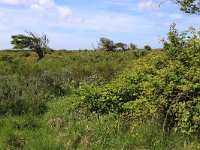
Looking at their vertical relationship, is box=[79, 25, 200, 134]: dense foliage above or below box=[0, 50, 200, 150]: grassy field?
above

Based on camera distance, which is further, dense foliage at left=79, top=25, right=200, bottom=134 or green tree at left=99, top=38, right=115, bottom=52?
green tree at left=99, top=38, right=115, bottom=52

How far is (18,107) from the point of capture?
28.3 feet

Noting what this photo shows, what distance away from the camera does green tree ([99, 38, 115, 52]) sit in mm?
35594

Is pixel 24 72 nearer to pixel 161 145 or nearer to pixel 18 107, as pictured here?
pixel 18 107

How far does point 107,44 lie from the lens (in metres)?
36.0

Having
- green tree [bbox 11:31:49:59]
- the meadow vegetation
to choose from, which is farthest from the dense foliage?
green tree [bbox 11:31:49:59]

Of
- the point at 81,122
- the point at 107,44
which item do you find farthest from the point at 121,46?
the point at 81,122

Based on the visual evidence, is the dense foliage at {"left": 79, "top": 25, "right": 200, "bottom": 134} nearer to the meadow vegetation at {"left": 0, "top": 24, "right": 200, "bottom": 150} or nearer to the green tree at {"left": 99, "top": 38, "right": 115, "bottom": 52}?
the meadow vegetation at {"left": 0, "top": 24, "right": 200, "bottom": 150}

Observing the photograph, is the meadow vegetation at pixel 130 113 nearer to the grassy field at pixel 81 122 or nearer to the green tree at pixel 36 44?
the grassy field at pixel 81 122

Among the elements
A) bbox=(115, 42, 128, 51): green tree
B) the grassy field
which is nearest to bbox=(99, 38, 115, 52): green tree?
bbox=(115, 42, 128, 51): green tree

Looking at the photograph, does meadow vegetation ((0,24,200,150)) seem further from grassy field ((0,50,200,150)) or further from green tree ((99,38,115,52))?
green tree ((99,38,115,52))

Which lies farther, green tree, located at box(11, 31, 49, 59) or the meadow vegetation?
green tree, located at box(11, 31, 49, 59)

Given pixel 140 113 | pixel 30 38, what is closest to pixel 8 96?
pixel 140 113

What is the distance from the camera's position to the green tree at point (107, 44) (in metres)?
35.6
